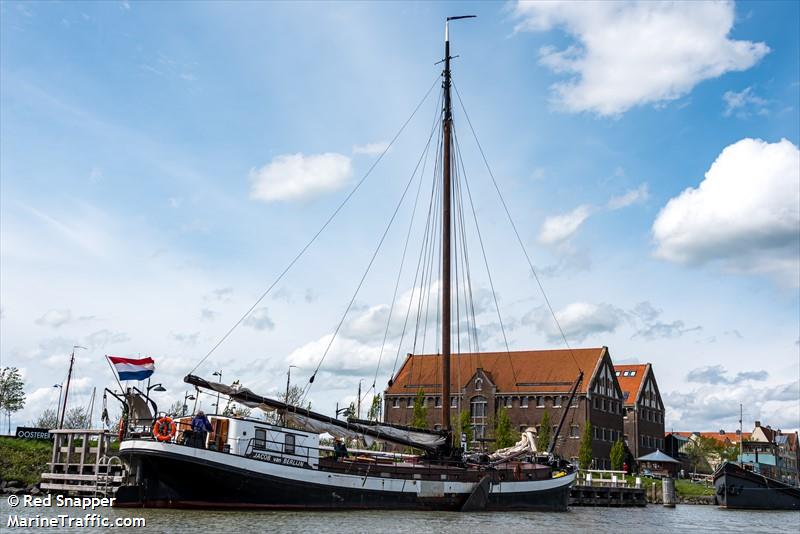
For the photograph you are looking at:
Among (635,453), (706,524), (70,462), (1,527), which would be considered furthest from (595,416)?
(1,527)

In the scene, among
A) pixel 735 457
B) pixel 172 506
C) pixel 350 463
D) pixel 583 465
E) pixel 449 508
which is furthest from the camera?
pixel 735 457

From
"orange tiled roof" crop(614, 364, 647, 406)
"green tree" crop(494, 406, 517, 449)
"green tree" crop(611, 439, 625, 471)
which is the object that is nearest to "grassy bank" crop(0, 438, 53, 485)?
"green tree" crop(494, 406, 517, 449)

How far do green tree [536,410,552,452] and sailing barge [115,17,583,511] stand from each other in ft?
107

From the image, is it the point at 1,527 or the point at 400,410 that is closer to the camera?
the point at 1,527

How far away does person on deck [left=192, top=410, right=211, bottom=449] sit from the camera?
2731cm

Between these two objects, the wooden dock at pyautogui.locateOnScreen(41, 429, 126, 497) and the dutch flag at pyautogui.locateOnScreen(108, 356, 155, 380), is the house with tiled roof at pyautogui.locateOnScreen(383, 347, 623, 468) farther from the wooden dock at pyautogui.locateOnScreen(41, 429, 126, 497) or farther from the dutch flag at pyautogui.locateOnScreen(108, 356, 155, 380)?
the dutch flag at pyautogui.locateOnScreen(108, 356, 155, 380)

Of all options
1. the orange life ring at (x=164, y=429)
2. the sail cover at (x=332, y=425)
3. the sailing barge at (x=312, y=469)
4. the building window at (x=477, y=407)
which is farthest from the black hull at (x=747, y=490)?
the orange life ring at (x=164, y=429)

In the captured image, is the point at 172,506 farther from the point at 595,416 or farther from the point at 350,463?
the point at 595,416

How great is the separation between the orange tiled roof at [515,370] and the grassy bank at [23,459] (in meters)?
42.2

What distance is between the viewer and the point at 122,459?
92.3ft

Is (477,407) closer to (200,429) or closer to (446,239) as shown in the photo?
(446,239)

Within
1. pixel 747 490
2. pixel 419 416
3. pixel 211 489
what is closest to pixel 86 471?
pixel 211 489

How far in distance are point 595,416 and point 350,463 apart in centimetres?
5502

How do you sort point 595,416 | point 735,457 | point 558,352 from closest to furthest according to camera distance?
1. point 595,416
2. point 558,352
3. point 735,457
